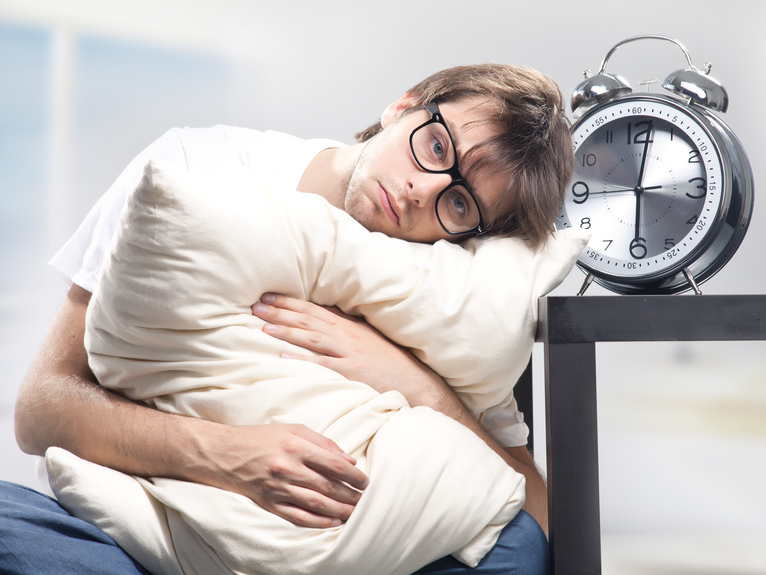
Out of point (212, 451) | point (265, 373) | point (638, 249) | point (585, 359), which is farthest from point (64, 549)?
point (638, 249)

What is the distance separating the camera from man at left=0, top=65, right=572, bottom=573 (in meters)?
0.77

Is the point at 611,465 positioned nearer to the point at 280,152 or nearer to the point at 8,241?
the point at 280,152

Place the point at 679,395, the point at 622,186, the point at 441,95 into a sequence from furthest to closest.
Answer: the point at 679,395 → the point at 441,95 → the point at 622,186

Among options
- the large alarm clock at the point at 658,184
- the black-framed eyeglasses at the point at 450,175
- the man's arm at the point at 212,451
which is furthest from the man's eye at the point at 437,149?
the man's arm at the point at 212,451

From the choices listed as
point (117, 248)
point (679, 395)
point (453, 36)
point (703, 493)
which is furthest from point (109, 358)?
point (679, 395)

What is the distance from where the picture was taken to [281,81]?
235 cm

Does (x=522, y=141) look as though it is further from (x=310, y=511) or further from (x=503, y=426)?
(x=310, y=511)

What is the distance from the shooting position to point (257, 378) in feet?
2.72

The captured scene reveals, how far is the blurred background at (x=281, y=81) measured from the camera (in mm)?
2301

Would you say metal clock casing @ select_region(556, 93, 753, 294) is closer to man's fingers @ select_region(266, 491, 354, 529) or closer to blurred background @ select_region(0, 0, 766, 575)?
man's fingers @ select_region(266, 491, 354, 529)

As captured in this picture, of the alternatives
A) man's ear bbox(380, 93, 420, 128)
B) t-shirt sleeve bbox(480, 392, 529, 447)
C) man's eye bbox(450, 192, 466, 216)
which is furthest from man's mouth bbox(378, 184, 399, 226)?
t-shirt sleeve bbox(480, 392, 529, 447)

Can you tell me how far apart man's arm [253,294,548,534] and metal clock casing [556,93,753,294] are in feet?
1.11

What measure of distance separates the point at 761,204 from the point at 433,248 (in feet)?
6.20

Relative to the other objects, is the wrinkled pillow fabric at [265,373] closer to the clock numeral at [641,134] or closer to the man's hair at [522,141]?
the man's hair at [522,141]
